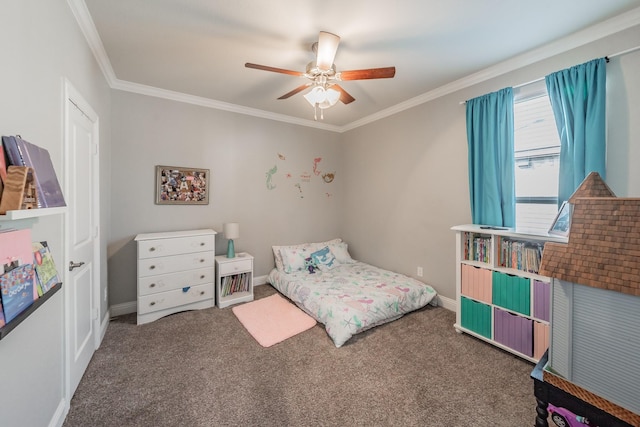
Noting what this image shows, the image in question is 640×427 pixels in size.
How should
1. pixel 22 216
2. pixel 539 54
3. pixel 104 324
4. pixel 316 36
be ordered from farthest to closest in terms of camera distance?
pixel 104 324 → pixel 539 54 → pixel 316 36 → pixel 22 216

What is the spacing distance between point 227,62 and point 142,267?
7.45 feet

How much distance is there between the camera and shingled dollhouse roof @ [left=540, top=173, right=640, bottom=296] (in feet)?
2.77

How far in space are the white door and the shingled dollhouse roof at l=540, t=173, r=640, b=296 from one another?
2523 mm

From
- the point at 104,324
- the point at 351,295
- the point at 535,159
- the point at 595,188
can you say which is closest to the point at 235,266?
the point at 104,324

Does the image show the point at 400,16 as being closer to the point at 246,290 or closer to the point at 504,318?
the point at 504,318

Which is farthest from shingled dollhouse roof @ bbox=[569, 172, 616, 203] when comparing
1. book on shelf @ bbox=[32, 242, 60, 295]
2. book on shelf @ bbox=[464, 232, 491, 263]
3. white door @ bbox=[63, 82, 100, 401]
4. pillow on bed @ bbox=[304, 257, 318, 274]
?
pillow on bed @ bbox=[304, 257, 318, 274]

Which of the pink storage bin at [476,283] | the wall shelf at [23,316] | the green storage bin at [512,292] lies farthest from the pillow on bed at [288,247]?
the wall shelf at [23,316]

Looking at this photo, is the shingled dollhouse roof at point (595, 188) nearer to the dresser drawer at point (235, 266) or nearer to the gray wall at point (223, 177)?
the dresser drawer at point (235, 266)

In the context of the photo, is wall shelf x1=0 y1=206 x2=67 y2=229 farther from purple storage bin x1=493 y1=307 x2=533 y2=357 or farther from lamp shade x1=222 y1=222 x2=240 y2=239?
purple storage bin x1=493 y1=307 x2=533 y2=357

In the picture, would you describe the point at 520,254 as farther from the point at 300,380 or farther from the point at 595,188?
the point at 300,380

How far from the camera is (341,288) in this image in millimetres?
3055

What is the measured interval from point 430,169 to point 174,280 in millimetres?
3314

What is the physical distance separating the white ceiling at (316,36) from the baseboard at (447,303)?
252cm

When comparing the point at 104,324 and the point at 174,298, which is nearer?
the point at 104,324
